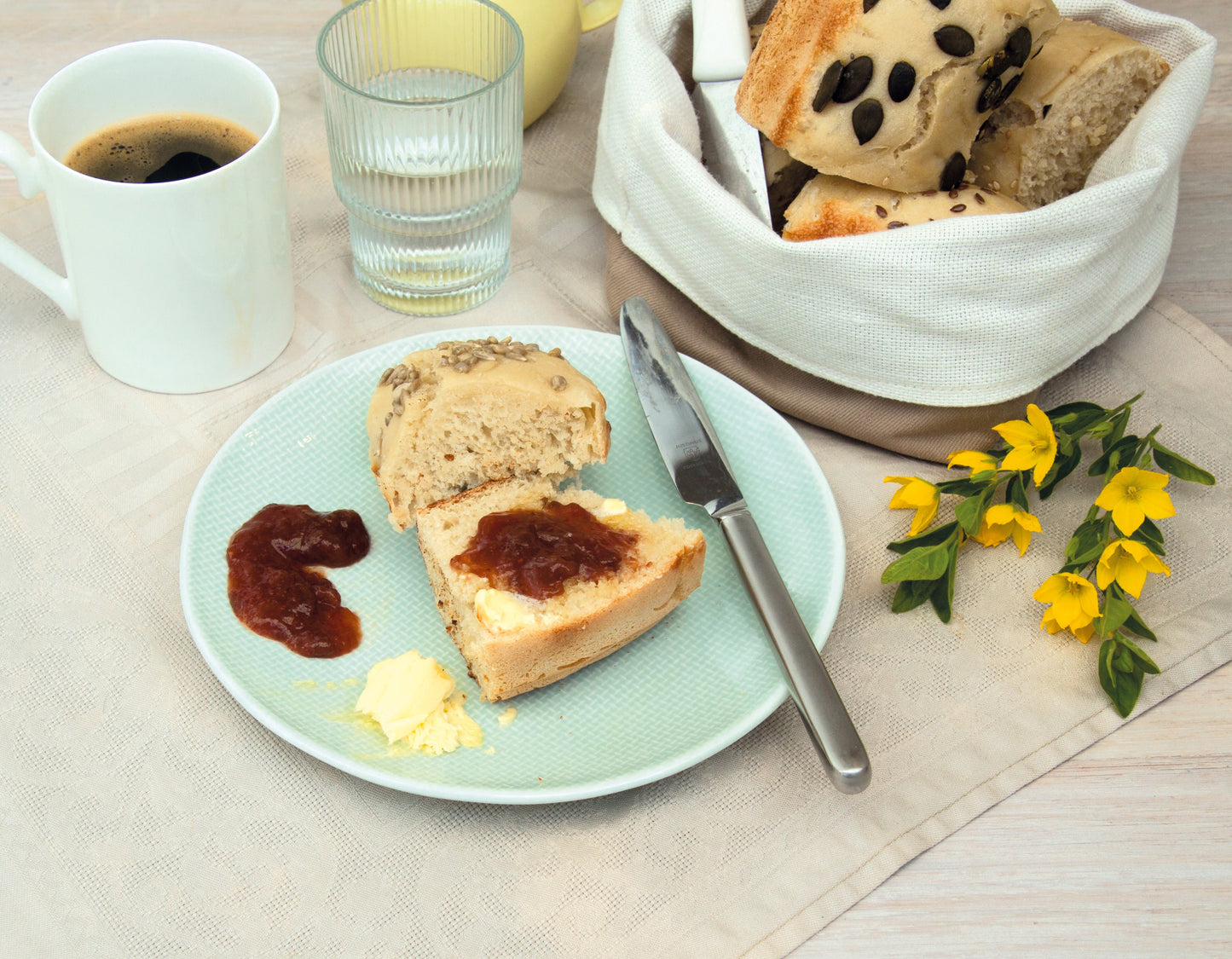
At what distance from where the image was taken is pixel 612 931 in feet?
5.97

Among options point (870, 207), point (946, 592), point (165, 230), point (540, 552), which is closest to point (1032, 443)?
point (946, 592)

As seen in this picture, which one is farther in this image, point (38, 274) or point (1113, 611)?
point (38, 274)

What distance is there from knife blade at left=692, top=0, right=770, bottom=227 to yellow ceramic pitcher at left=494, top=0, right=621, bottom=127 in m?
0.50

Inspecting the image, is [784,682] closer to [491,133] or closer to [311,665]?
[311,665]

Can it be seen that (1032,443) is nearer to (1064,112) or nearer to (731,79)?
(1064,112)

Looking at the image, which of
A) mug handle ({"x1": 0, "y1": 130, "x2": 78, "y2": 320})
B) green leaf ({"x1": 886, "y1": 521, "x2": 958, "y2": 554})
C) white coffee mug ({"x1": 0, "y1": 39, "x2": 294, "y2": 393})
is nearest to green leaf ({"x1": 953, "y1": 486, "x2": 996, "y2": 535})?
green leaf ({"x1": 886, "y1": 521, "x2": 958, "y2": 554})

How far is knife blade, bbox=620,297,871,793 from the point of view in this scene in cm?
180

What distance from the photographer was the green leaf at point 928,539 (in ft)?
7.30

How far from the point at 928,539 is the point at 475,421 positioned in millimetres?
894

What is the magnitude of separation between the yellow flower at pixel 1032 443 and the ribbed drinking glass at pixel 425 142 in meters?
1.24

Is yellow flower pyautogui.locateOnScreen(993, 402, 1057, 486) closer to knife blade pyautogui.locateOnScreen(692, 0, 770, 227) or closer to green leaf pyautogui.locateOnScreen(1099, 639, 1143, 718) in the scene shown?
green leaf pyautogui.locateOnScreen(1099, 639, 1143, 718)

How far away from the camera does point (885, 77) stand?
7.34 ft

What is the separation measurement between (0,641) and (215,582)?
0.40 metres

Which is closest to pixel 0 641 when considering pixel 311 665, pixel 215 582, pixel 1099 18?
pixel 215 582
